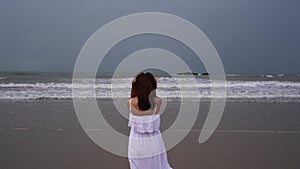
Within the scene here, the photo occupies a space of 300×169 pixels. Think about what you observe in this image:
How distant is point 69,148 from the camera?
656cm

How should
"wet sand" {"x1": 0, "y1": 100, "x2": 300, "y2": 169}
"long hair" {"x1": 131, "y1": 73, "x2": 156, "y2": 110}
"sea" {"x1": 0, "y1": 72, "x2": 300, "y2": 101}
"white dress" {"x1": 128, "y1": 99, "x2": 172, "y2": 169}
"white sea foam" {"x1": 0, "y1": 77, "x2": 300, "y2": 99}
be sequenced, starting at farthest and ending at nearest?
"white sea foam" {"x1": 0, "y1": 77, "x2": 300, "y2": 99} → "sea" {"x1": 0, "y1": 72, "x2": 300, "y2": 101} → "wet sand" {"x1": 0, "y1": 100, "x2": 300, "y2": 169} → "white dress" {"x1": 128, "y1": 99, "x2": 172, "y2": 169} → "long hair" {"x1": 131, "y1": 73, "x2": 156, "y2": 110}

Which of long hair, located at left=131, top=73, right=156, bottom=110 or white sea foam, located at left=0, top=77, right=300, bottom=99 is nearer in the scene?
long hair, located at left=131, top=73, right=156, bottom=110

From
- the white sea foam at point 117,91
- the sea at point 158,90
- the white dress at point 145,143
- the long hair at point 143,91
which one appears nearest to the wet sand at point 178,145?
the white dress at point 145,143

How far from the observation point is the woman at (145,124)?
3.50 meters

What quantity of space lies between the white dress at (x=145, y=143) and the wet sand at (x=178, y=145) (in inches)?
68.4

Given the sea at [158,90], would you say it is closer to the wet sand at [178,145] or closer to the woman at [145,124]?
the wet sand at [178,145]

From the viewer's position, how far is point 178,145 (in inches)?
268

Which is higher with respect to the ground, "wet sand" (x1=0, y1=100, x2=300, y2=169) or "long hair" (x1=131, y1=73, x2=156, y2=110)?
"long hair" (x1=131, y1=73, x2=156, y2=110)

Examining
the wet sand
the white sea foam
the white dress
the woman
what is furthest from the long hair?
the white sea foam

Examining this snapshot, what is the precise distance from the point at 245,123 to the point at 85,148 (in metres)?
4.49

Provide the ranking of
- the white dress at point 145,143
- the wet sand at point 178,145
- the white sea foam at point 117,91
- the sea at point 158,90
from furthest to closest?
the white sea foam at point 117,91 < the sea at point 158,90 < the wet sand at point 178,145 < the white dress at point 145,143

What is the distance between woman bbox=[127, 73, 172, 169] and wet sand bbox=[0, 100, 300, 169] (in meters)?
1.76

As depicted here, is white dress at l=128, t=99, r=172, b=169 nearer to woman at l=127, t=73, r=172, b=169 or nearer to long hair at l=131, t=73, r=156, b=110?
woman at l=127, t=73, r=172, b=169

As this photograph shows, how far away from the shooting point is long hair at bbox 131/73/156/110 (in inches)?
137
